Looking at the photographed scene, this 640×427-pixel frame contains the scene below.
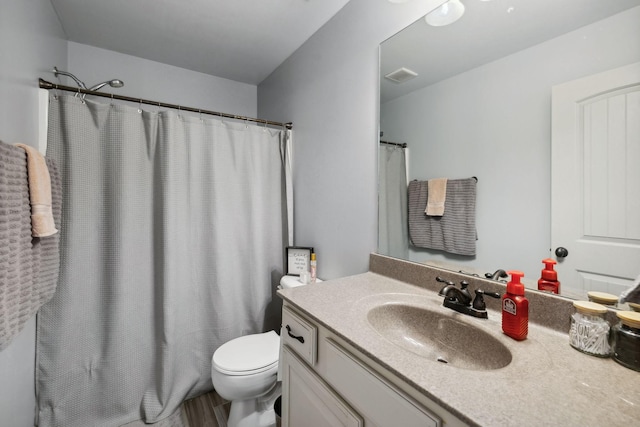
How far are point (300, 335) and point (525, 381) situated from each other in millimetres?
635

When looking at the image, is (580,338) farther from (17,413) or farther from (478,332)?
(17,413)

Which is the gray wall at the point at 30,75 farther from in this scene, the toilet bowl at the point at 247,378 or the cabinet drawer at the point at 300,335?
the cabinet drawer at the point at 300,335

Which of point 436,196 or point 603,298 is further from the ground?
point 436,196

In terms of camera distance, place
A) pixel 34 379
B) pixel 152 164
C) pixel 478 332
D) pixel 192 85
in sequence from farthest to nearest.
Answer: pixel 192 85 < pixel 152 164 < pixel 34 379 < pixel 478 332

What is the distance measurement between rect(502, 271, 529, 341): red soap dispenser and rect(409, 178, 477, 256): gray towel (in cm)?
31

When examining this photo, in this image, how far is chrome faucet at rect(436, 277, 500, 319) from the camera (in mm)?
845

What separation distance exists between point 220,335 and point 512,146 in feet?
6.31

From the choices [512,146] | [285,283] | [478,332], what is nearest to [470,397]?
[478,332]

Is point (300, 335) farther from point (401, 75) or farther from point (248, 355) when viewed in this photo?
point (401, 75)

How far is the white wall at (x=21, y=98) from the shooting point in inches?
39.2

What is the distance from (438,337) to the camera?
900 millimetres

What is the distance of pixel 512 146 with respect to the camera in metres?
0.92

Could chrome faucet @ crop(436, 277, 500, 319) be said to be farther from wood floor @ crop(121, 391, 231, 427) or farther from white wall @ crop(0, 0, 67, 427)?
white wall @ crop(0, 0, 67, 427)

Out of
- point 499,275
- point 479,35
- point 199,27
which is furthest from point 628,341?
point 199,27
